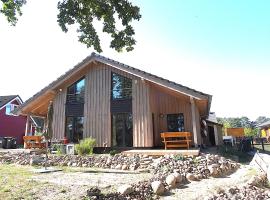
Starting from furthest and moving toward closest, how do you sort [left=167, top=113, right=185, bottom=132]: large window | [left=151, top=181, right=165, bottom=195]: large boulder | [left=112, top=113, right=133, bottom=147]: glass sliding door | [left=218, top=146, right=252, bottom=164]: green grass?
[left=167, top=113, right=185, bottom=132]: large window < [left=112, top=113, right=133, bottom=147]: glass sliding door < [left=218, top=146, right=252, bottom=164]: green grass < [left=151, top=181, right=165, bottom=195]: large boulder

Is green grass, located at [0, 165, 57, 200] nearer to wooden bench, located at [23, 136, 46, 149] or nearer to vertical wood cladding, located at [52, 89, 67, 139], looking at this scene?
wooden bench, located at [23, 136, 46, 149]

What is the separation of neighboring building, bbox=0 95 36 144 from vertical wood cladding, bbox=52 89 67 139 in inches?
567

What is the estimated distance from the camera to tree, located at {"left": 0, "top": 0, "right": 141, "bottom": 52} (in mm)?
5848

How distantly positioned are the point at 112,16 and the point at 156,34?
13.0 feet

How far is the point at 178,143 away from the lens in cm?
1439

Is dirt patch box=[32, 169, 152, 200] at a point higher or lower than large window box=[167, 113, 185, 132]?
lower

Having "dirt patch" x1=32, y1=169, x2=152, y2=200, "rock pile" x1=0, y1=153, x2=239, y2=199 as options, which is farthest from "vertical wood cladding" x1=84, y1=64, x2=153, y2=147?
"dirt patch" x1=32, y1=169, x2=152, y2=200

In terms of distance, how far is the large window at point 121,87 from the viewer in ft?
50.5

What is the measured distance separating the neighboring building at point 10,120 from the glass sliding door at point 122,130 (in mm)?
18569

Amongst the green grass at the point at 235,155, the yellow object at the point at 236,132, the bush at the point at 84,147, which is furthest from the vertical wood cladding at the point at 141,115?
the yellow object at the point at 236,132

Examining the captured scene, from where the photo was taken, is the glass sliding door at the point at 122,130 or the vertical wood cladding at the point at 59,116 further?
the vertical wood cladding at the point at 59,116

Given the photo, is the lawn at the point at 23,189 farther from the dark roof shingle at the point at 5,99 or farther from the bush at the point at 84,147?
the dark roof shingle at the point at 5,99

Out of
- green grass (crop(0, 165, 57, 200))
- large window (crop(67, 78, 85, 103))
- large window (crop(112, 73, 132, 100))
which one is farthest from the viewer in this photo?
large window (crop(67, 78, 85, 103))

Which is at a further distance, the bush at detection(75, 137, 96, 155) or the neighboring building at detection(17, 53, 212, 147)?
the neighboring building at detection(17, 53, 212, 147)
